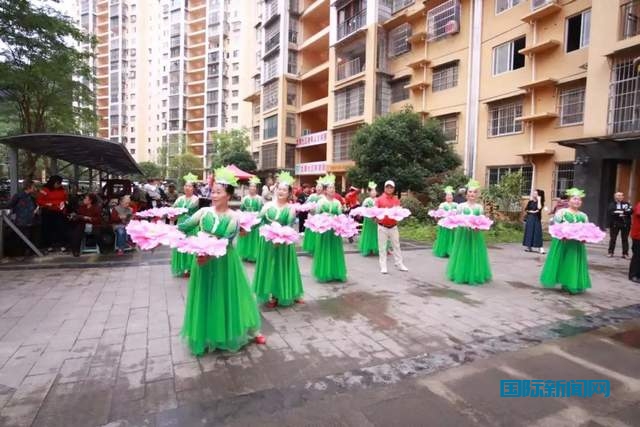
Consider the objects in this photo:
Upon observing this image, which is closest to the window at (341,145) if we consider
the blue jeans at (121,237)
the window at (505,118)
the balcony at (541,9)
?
the window at (505,118)

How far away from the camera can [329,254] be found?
6828 millimetres

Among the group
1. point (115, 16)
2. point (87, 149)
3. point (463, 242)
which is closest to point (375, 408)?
point (463, 242)

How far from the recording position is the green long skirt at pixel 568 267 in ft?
20.3

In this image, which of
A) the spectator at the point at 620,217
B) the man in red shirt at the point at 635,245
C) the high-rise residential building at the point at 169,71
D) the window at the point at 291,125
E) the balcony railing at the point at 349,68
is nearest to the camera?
the man in red shirt at the point at 635,245

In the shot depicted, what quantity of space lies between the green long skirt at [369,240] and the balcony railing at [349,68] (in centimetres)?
1663

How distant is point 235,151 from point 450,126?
2005 cm

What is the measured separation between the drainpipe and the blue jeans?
14.8m

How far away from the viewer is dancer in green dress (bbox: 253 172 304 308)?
5.13 meters

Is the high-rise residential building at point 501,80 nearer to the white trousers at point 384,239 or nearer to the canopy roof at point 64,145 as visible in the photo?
the white trousers at point 384,239

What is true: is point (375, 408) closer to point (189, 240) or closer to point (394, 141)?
point (189, 240)

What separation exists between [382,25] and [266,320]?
21.9 metres

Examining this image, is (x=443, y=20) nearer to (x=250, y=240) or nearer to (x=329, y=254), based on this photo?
(x=250, y=240)

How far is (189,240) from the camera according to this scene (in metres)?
3.50

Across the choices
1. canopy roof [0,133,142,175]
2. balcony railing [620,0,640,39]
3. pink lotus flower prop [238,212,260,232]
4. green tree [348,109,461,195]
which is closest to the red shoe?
pink lotus flower prop [238,212,260,232]
